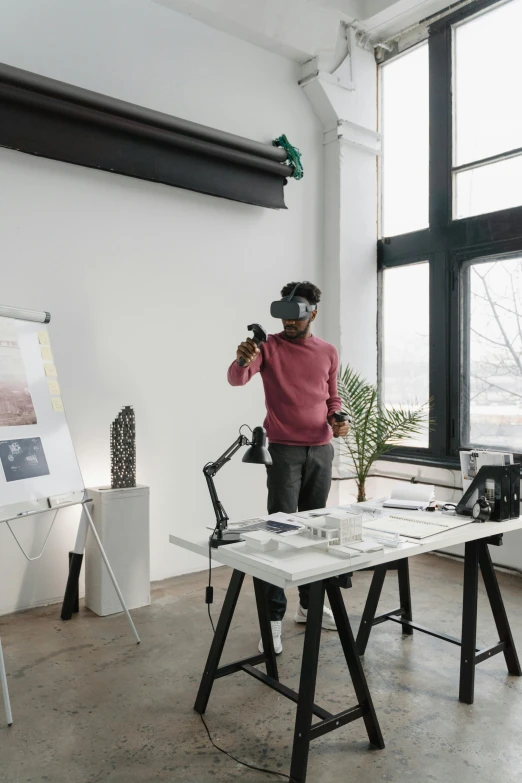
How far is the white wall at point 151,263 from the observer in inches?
139

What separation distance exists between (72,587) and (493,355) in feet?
10.8

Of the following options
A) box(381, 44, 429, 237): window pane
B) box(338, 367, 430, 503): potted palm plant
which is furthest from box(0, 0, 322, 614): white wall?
box(381, 44, 429, 237): window pane

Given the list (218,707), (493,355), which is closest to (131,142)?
(493,355)

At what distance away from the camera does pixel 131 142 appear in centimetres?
378

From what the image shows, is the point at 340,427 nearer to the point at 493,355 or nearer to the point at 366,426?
the point at 366,426

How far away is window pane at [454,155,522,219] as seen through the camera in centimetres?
430

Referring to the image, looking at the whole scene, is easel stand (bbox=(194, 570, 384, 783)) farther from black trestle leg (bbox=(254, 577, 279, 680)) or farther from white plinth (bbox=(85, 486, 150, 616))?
white plinth (bbox=(85, 486, 150, 616))

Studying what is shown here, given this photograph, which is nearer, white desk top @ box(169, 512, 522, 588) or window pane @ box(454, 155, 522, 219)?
white desk top @ box(169, 512, 522, 588)

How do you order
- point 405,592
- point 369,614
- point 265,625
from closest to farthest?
point 265,625
point 369,614
point 405,592

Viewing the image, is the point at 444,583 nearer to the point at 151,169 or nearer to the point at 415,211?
the point at 415,211

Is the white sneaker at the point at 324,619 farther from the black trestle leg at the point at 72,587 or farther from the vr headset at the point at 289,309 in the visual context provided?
the vr headset at the point at 289,309

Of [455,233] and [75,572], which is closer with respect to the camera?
[75,572]

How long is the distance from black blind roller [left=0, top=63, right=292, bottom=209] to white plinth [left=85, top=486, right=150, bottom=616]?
2019 mm

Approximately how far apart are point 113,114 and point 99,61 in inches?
17.9
